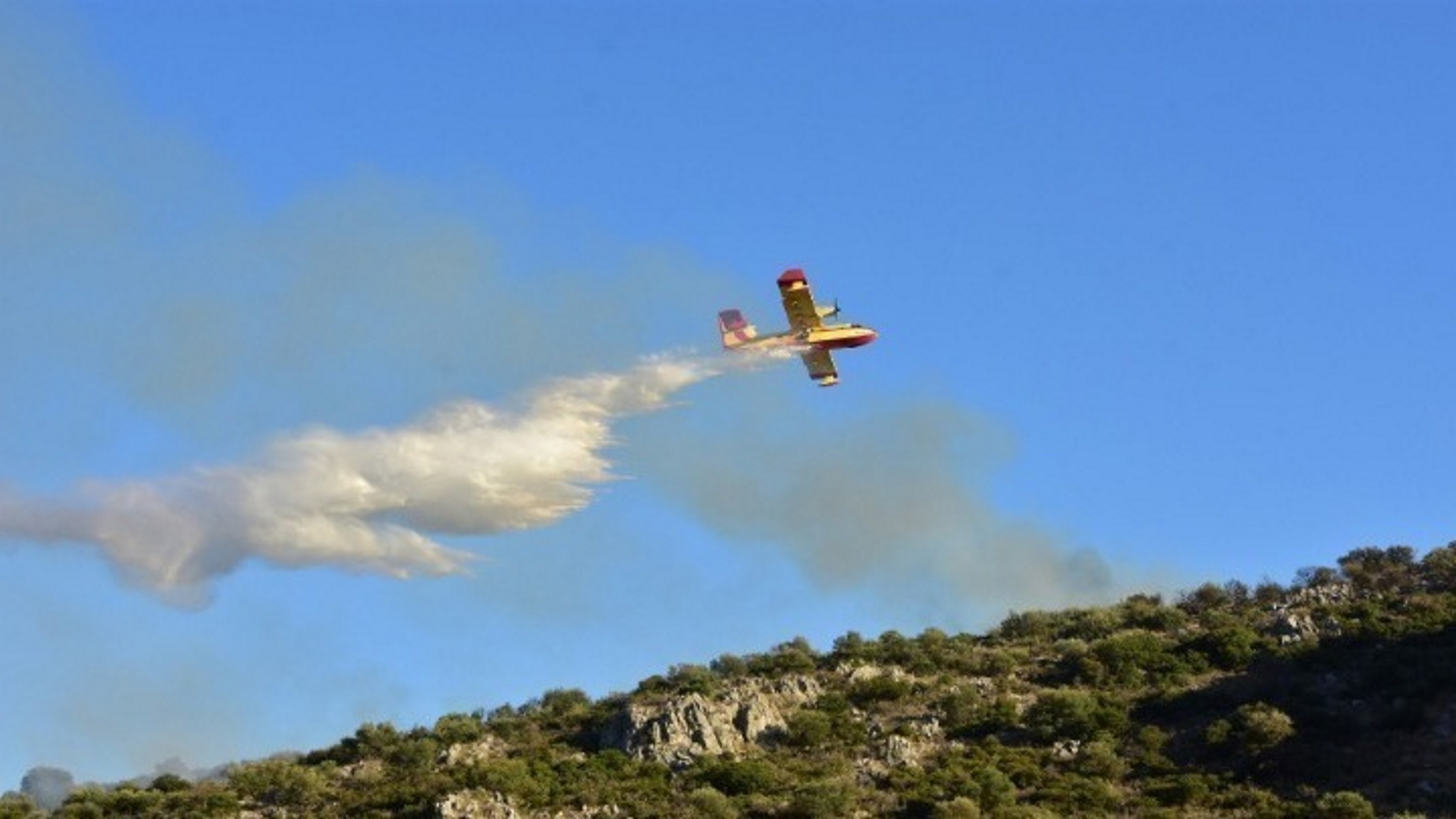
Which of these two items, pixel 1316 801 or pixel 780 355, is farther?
pixel 780 355

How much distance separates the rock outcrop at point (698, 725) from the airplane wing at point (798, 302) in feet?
55.1

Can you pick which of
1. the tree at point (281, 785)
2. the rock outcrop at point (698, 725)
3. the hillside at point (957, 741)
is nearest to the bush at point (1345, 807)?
the hillside at point (957, 741)

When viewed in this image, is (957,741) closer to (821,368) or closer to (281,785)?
(821,368)

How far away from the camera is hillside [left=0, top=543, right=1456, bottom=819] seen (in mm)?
64750

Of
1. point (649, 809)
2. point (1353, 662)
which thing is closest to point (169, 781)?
point (649, 809)

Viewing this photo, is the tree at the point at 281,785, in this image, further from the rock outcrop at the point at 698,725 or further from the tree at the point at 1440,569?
the tree at the point at 1440,569

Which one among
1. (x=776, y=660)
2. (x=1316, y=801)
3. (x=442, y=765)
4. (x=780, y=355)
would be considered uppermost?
(x=780, y=355)

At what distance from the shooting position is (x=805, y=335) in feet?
249

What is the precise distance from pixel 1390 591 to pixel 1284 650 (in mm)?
12931

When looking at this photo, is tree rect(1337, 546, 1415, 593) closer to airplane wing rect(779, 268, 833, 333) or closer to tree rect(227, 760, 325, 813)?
airplane wing rect(779, 268, 833, 333)

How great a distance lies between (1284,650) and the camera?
7994 centimetres

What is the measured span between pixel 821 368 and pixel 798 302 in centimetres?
360

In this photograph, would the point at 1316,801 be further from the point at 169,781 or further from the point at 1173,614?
the point at 169,781

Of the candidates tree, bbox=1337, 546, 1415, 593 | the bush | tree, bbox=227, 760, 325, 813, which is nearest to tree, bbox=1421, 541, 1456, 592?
tree, bbox=1337, 546, 1415, 593
